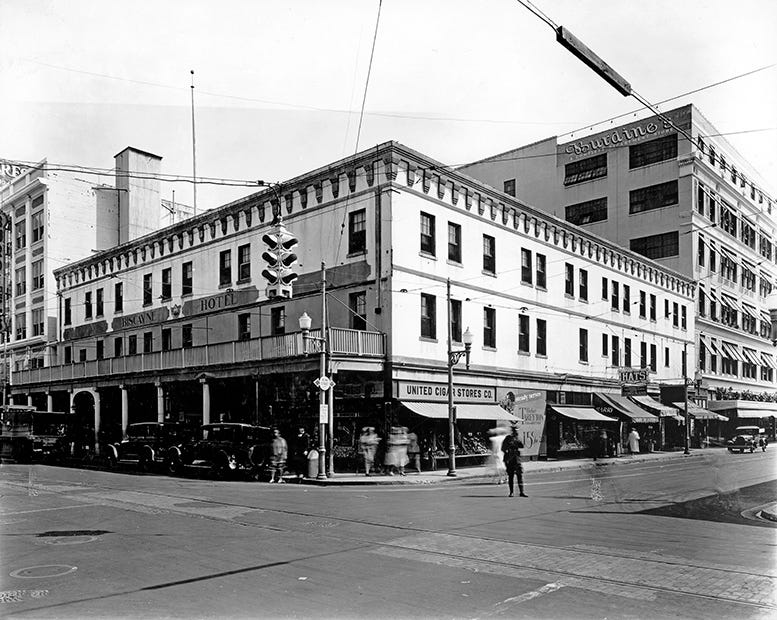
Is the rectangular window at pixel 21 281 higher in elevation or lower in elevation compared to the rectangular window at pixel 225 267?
higher

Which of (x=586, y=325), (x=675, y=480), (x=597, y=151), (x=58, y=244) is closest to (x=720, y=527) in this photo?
(x=675, y=480)

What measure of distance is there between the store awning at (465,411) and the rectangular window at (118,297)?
21464 mm

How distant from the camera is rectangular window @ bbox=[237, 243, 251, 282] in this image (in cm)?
3284

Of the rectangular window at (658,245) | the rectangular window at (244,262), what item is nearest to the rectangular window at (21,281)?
the rectangular window at (244,262)

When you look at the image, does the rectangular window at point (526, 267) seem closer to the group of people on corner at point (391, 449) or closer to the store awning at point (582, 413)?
the store awning at point (582, 413)

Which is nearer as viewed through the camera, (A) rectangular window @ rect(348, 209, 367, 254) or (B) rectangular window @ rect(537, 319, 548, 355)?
(A) rectangular window @ rect(348, 209, 367, 254)

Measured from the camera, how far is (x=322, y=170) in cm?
2923

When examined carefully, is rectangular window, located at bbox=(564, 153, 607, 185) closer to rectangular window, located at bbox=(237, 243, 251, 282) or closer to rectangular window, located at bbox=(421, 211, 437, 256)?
rectangular window, located at bbox=(421, 211, 437, 256)

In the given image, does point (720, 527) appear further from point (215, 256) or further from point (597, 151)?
point (597, 151)

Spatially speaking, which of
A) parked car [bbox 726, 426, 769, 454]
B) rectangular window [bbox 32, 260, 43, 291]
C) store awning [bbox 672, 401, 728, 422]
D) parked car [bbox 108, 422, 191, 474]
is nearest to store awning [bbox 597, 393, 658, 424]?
store awning [bbox 672, 401, 728, 422]

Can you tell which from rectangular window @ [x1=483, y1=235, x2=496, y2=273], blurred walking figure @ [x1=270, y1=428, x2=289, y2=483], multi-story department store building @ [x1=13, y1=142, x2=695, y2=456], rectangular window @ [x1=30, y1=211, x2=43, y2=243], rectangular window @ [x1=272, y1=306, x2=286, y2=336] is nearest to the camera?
blurred walking figure @ [x1=270, y1=428, x2=289, y2=483]

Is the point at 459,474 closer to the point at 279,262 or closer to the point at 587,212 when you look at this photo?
the point at 279,262

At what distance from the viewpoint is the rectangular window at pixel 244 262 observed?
108 ft

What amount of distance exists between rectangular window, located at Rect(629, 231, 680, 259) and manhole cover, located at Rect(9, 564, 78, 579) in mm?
45297
